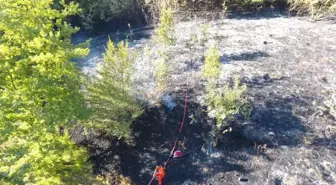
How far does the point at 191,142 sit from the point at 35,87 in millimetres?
2180

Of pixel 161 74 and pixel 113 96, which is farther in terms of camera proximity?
pixel 161 74

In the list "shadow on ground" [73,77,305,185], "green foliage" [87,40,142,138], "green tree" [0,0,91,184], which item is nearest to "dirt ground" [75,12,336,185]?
"shadow on ground" [73,77,305,185]

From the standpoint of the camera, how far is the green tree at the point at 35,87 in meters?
3.14

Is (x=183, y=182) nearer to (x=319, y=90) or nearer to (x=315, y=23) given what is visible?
(x=319, y=90)

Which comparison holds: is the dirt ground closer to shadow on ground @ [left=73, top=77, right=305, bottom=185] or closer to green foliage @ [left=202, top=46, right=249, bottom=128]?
shadow on ground @ [left=73, top=77, right=305, bottom=185]

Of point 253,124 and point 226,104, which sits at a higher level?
point 226,104

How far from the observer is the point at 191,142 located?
4.20 m

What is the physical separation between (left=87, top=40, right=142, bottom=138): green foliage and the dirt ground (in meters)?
0.38

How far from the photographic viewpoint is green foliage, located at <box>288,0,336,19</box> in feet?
21.5

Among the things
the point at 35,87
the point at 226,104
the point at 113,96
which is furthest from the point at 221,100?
the point at 35,87

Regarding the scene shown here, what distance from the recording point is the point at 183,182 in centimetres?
381

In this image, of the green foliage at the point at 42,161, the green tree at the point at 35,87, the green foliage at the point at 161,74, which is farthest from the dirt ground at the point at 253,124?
the green tree at the point at 35,87

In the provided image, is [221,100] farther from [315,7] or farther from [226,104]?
[315,7]

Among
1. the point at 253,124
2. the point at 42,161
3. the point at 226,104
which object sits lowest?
the point at 253,124
